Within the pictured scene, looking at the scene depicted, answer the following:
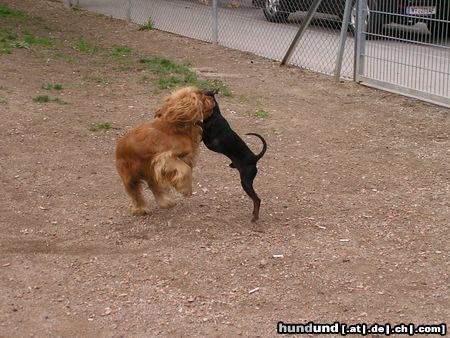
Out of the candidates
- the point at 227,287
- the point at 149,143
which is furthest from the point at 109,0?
the point at 227,287

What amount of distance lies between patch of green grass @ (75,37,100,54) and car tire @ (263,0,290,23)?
8.82 ft

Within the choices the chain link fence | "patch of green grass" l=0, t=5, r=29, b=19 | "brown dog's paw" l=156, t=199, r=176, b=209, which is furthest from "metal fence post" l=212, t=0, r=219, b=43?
"brown dog's paw" l=156, t=199, r=176, b=209

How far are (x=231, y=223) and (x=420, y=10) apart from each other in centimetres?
454

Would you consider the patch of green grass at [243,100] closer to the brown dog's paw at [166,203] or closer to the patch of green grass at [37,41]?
the brown dog's paw at [166,203]

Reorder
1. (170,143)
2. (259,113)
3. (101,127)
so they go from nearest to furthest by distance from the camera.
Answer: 1. (170,143)
2. (101,127)
3. (259,113)

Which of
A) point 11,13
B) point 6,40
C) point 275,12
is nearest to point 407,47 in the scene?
point 275,12

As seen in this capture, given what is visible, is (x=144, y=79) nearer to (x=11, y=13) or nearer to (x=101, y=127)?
(x=101, y=127)

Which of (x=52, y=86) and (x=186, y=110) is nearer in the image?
(x=186, y=110)

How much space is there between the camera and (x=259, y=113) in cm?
861

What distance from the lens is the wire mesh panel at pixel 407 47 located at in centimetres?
888

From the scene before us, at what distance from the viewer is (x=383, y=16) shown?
31.2ft

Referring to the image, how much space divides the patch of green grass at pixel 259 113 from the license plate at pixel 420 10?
6.97 feet

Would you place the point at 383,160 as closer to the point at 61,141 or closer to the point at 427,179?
the point at 427,179

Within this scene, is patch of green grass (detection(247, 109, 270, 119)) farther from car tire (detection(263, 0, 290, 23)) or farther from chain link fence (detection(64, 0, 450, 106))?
car tire (detection(263, 0, 290, 23))
